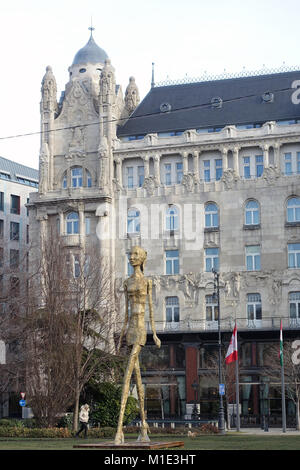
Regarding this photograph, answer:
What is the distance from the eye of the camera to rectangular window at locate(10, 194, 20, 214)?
98.6 metres

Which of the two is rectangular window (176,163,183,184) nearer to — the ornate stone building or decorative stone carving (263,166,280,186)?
the ornate stone building

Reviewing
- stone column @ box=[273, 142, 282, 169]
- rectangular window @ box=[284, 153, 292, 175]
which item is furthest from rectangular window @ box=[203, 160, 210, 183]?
rectangular window @ box=[284, 153, 292, 175]

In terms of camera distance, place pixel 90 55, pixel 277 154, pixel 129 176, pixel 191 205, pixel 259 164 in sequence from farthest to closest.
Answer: pixel 90 55 < pixel 129 176 < pixel 191 205 < pixel 259 164 < pixel 277 154

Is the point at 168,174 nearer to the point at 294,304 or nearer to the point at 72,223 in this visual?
the point at 72,223

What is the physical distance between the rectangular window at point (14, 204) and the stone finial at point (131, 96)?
19463 mm

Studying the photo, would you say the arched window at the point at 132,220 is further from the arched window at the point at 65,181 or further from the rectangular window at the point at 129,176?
the arched window at the point at 65,181

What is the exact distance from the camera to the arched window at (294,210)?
75.3m

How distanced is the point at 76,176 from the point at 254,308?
→ 20.0 m

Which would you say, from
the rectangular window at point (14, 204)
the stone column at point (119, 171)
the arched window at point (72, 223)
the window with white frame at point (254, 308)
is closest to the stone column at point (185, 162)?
the stone column at point (119, 171)

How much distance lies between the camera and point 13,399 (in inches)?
3342

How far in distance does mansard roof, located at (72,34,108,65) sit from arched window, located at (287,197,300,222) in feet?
74.2

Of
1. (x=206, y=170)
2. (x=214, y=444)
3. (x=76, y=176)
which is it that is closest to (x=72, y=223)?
(x=76, y=176)

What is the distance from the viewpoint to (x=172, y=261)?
256 ft

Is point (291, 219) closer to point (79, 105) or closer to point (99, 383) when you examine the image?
point (79, 105)
